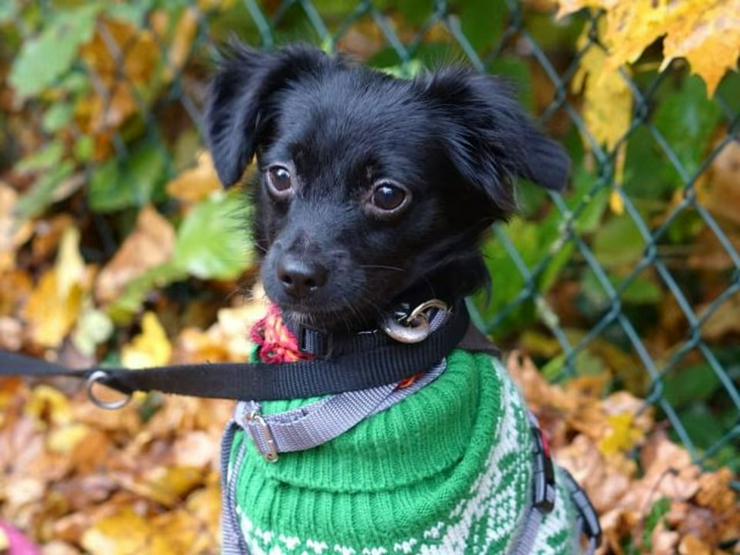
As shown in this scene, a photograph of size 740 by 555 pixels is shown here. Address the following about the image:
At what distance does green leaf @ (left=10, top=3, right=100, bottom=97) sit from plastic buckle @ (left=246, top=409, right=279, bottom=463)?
1.98 metres

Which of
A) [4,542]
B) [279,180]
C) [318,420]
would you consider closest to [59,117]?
[4,542]

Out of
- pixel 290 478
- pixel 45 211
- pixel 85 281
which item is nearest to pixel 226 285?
pixel 85 281

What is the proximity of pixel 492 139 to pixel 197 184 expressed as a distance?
5.15 ft

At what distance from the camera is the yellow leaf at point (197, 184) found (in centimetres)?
315

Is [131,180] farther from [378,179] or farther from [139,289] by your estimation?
[378,179]

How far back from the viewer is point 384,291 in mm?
1742

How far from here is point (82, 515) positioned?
2.61 meters

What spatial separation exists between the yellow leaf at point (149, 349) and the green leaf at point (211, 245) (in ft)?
0.62

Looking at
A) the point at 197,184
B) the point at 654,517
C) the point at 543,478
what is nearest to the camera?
the point at 543,478

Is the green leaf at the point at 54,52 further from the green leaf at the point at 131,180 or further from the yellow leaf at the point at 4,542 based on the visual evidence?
the yellow leaf at the point at 4,542

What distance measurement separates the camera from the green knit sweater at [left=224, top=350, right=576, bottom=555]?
164cm

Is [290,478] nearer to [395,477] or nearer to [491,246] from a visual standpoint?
[395,477]

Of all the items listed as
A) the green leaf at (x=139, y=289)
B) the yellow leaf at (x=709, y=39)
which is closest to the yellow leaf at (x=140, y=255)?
the green leaf at (x=139, y=289)

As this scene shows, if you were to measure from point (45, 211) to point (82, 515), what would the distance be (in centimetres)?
142
